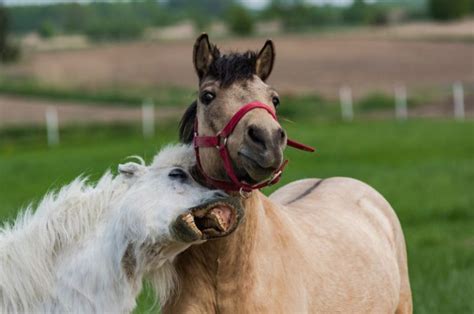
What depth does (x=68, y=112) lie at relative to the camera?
43.2m

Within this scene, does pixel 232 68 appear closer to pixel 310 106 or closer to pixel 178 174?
pixel 178 174

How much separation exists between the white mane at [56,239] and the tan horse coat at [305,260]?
0.22 meters

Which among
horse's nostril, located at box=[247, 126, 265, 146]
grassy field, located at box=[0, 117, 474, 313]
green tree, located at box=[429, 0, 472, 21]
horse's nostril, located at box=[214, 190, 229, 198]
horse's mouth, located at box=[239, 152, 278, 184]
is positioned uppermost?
horse's nostril, located at box=[247, 126, 265, 146]

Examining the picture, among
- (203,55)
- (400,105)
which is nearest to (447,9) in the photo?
(400,105)

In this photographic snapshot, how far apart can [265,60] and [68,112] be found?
1527 inches

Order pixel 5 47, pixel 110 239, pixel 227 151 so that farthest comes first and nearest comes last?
pixel 5 47, pixel 110 239, pixel 227 151

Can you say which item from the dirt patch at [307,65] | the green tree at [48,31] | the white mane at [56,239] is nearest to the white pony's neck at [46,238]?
the white mane at [56,239]

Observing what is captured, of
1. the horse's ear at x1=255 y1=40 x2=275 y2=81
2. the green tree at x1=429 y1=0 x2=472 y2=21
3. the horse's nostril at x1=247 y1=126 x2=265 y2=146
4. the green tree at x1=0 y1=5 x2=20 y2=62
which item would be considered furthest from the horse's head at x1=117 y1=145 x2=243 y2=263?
the green tree at x1=429 y1=0 x2=472 y2=21

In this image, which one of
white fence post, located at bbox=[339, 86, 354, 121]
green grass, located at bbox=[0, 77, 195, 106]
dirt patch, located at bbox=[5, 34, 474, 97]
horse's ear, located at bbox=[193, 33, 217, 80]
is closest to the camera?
horse's ear, located at bbox=[193, 33, 217, 80]

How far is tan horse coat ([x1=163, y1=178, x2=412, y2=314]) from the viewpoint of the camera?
5.07m

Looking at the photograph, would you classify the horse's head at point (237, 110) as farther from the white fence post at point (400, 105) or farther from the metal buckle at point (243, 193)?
the white fence post at point (400, 105)

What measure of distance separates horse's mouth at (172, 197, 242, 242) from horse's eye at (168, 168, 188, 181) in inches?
13.0

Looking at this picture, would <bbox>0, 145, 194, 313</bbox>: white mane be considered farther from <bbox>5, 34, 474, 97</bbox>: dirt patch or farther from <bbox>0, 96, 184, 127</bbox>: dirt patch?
<bbox>5, 34, 474, 97</bbox>: dirt patch

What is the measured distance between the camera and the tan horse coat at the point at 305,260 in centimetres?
507
